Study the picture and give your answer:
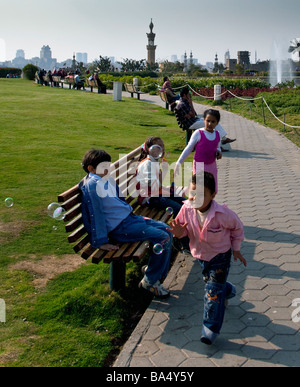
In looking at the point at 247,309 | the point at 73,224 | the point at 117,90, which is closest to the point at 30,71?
the point at 117,90

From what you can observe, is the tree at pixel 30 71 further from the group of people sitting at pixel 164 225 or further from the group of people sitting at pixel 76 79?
the group of people sitting at pixel 164 225

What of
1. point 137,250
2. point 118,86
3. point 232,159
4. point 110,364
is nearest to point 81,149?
point 232,159

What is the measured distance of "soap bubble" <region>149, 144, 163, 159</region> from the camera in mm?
5364

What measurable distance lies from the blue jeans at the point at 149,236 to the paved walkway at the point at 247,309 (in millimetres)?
310

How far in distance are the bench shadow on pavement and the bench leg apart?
0.46m

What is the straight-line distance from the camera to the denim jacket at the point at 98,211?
172 inches

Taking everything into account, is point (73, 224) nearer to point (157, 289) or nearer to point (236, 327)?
point (157, 289)

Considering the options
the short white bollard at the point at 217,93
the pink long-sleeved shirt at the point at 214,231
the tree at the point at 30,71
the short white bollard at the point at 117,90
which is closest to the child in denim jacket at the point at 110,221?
the pink long-sleeved shirt at the point at 214,231

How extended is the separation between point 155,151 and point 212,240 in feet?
5.69

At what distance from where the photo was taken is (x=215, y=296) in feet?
12.9

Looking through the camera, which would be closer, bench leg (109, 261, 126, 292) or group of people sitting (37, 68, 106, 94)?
bench leg (109, 261, 126, 292)

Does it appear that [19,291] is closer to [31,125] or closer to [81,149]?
[81,149]

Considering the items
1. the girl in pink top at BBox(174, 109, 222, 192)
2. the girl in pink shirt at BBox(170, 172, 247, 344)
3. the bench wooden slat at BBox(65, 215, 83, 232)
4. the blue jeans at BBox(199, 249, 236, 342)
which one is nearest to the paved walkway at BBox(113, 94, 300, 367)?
the blue jeans at BBox(199, 249, 236, 342)

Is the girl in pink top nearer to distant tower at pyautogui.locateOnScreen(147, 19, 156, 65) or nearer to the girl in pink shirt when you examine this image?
the girl in pink shirt
